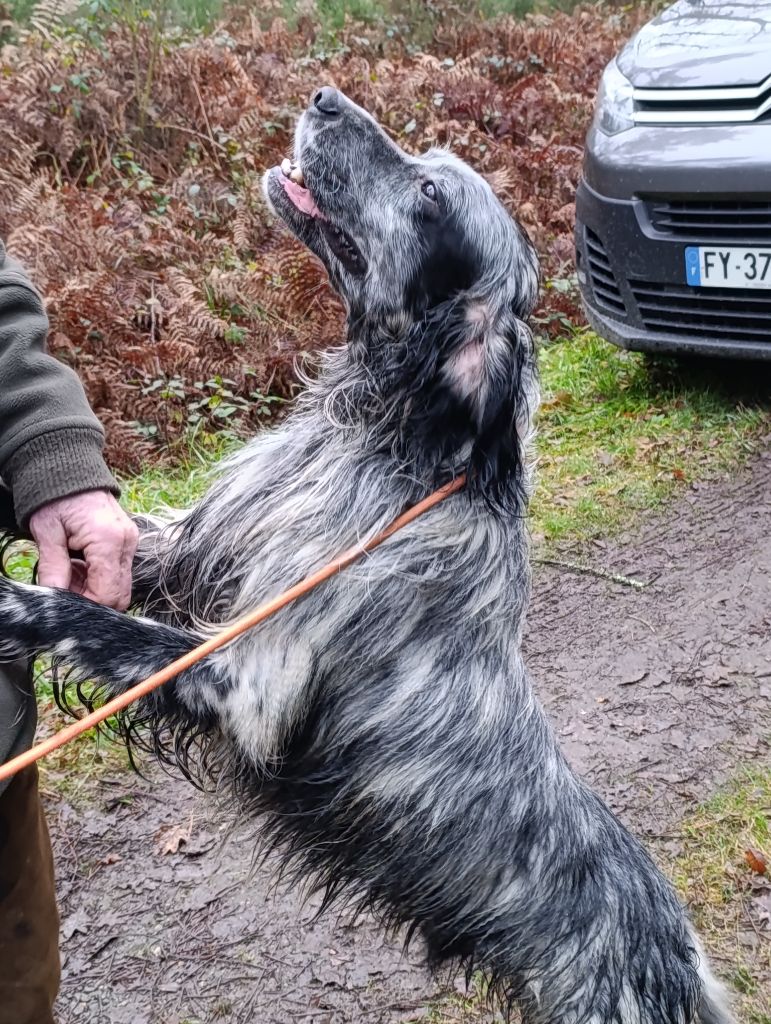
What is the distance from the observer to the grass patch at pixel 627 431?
5492mm

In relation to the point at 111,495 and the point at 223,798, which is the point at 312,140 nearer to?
the point at 111,495

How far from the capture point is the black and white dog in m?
2.57

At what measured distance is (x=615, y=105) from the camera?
5953 millimetres

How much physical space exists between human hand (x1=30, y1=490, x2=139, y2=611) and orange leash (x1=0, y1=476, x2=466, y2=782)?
252 millimetres

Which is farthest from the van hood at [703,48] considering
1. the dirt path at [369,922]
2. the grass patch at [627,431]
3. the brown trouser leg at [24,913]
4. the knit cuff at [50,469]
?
the brown trouser leg at [24,913]

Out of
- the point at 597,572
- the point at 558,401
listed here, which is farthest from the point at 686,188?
the point at 597,572

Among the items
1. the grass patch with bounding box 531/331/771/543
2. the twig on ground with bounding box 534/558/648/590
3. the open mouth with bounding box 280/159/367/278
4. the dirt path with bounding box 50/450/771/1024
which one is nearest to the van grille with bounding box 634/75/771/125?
the grass patch with bounding box 531/331/771/543

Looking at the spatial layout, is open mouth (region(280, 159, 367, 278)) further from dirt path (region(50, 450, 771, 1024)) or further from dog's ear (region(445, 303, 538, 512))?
dirt path (region(50, 450, 771, 1024))

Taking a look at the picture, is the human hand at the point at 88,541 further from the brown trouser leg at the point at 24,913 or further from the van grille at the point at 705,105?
the van grille at the point at 705,105

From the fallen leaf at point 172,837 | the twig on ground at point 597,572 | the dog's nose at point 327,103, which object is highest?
the dog's nose at point 327,103

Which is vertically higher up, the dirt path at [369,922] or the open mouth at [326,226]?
the open mouth at [326,226]

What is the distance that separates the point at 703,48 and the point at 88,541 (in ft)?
16.2

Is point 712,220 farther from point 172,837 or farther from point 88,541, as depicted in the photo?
point 88,541

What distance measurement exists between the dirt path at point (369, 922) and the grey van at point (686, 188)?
3.71 ft
